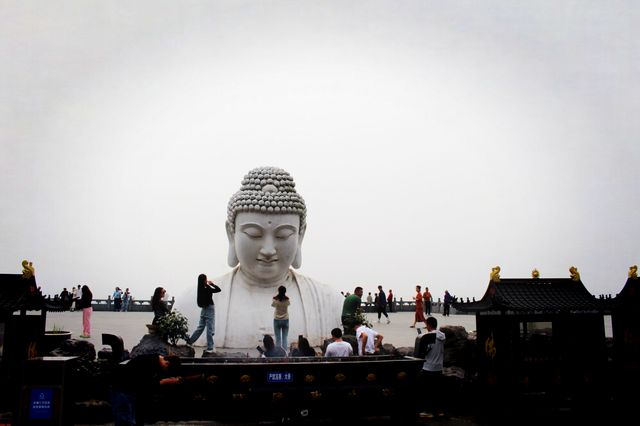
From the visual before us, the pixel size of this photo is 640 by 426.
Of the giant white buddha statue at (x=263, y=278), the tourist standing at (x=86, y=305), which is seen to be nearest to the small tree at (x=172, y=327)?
the giant white buddha statue at (x=263, y=278)

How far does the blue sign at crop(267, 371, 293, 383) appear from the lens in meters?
6.00

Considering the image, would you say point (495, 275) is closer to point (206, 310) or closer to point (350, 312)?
point (350, 312)

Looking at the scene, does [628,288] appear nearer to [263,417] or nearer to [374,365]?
[374,365]

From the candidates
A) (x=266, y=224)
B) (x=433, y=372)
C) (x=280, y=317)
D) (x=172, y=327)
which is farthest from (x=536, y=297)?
(x=172, y=327)

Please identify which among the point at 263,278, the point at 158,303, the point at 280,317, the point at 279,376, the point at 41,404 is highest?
the point at 263,278

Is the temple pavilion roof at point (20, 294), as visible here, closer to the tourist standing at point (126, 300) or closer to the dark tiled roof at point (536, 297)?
the dark tiled roof at point (536, 297)

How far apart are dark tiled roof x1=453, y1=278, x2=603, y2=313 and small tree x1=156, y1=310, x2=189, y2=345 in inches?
169

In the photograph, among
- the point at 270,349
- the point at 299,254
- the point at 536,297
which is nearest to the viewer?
the point at 536,297

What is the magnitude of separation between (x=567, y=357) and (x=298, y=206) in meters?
5.11

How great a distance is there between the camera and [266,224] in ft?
32.5

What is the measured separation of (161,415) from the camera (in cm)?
586

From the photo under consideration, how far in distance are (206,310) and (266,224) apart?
184cm

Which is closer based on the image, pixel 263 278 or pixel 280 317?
pixel 280 317

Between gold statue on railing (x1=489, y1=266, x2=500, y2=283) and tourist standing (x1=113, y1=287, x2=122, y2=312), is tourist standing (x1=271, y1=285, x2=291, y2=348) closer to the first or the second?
gold statue on railing (x1=489, y1=266, x2=500, y2=283)
